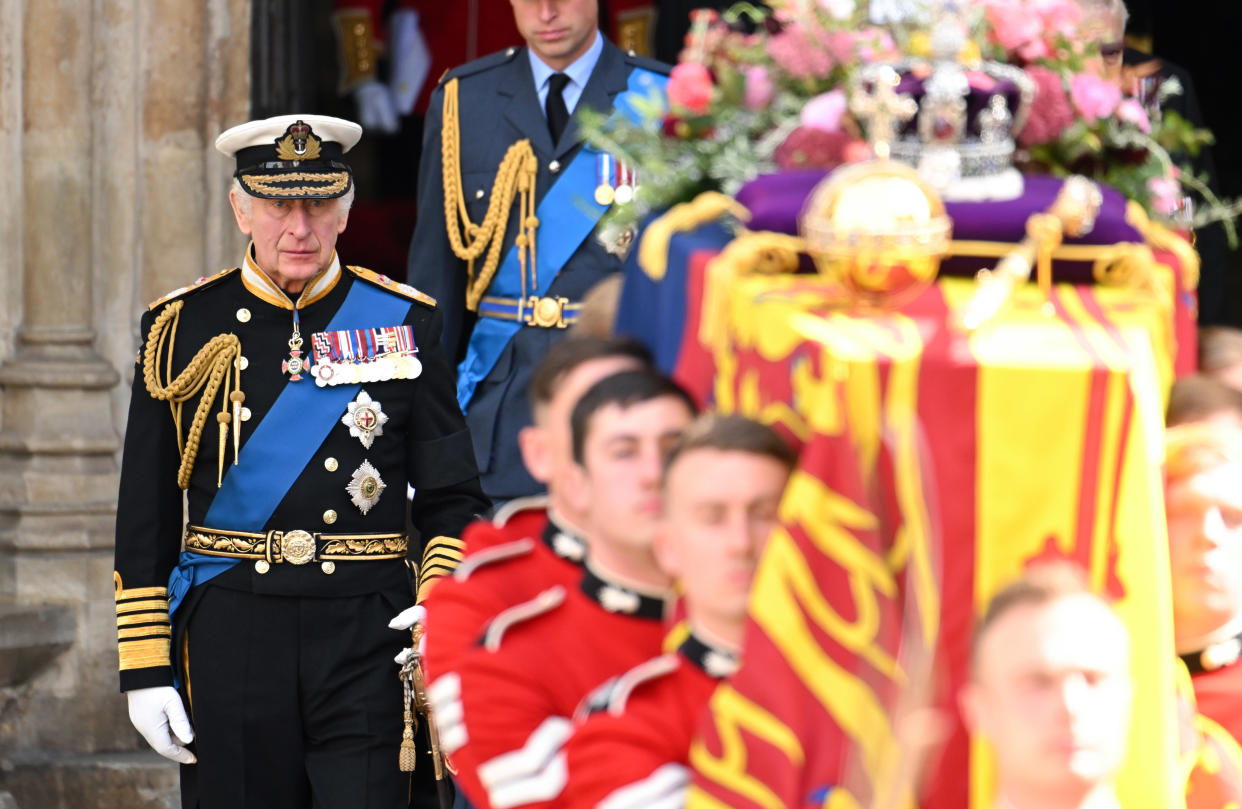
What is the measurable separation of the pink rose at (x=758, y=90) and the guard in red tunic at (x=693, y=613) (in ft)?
2.33

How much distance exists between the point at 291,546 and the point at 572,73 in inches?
60.6

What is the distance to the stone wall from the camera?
6.34 m

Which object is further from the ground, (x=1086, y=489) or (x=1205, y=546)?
(x=1086, y=489)

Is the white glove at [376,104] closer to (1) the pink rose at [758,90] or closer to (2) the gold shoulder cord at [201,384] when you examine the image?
(2) the gold shoulder cord at [201,384]

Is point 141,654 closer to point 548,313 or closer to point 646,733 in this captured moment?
point 548,313

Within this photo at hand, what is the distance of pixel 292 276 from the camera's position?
4.81m

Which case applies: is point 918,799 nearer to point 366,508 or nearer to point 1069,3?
point 1069,3

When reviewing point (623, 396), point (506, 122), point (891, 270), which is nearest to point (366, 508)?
point (506, 122)

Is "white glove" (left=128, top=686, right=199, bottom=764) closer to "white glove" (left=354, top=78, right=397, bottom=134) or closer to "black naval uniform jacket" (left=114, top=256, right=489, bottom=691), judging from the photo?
"black naval uniform jacket" (left=114, top=256, right=489, bottom=691)

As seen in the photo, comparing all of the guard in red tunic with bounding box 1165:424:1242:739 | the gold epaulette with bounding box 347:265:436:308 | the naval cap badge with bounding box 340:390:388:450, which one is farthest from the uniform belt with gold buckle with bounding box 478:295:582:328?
the guard in red tunic with bounding box 1165:424:1242:739

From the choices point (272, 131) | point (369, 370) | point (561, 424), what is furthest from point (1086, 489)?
point (272, 131)

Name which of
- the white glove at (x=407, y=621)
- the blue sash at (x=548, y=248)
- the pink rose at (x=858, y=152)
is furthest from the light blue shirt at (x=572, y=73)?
the pink rose at (x=858, y=152)

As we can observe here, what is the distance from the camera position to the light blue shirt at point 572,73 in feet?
18.5

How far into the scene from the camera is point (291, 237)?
15.8ft
